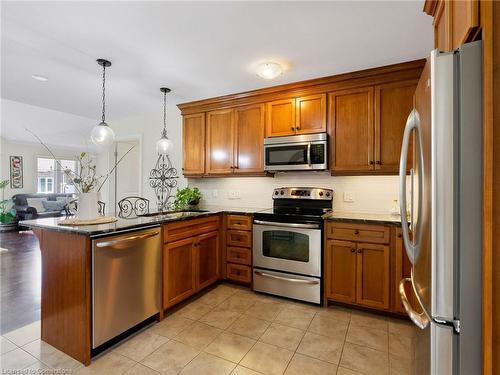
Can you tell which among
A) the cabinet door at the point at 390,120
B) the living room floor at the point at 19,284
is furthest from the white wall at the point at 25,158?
the cabinet door at the point at 390,120

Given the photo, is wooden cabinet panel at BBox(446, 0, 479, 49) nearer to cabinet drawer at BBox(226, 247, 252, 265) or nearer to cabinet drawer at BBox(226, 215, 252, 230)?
cabinet drawer at BBox(226, 215, 252, 230)

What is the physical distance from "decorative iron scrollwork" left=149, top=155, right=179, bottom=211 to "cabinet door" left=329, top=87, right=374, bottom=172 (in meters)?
2.60

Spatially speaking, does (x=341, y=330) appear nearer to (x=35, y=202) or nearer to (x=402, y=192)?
(x=402, y=192)

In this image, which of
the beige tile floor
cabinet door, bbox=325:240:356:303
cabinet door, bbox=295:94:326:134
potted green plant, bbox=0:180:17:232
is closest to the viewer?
the beige tile floor

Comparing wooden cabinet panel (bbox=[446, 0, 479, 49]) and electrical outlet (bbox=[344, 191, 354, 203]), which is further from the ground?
wooden cabinet panel (bbox=[446, 0, 479, 49])

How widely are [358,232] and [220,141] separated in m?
2.12

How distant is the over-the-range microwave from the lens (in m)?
2.88

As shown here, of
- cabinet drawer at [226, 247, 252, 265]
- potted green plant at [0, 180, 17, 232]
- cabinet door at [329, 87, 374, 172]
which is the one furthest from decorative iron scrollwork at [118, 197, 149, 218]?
potted green plant at [0, 180, 17, 232]

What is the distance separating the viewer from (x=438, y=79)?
81cm

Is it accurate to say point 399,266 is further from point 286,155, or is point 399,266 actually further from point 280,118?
point 280,118

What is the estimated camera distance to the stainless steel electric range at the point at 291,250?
8.68 feet

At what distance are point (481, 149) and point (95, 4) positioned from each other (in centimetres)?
228

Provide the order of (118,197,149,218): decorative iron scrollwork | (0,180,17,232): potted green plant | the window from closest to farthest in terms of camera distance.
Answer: (118,197,149,218): decorative iron scrollwork, (0,180,17,232): potted green plant, the window

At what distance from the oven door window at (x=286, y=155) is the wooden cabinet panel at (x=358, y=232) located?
830 millimetres
